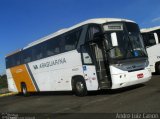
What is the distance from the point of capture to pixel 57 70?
1834cm

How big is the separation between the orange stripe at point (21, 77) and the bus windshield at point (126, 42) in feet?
30.6

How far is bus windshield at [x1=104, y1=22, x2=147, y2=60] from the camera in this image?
558 inches

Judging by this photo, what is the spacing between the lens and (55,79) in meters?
18.7

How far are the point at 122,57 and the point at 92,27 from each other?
86.0 inches

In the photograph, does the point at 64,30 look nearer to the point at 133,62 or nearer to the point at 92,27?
the point at 92,27

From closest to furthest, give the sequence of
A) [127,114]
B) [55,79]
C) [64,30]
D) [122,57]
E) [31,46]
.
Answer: [127,114] → [122,57] → [64,30] → [55,79] → [31,46]

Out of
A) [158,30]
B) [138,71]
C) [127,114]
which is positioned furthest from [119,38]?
[158,30]

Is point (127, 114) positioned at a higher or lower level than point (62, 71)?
lower

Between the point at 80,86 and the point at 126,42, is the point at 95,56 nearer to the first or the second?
the point at 126,42

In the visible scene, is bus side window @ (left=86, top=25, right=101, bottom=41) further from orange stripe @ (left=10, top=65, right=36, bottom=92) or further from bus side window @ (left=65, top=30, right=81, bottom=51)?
orange stripe @ (left=10, top=65, right=36, bottom=92)

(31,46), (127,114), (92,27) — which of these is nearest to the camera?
(127,114)

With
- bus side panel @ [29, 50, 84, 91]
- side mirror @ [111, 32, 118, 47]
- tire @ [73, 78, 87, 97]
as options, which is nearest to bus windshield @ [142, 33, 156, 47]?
bus side panel @ [29, 50, 84, 91]

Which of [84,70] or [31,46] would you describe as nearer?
[84,70]

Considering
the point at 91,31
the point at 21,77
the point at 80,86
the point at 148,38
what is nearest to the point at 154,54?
the point at 148,38
